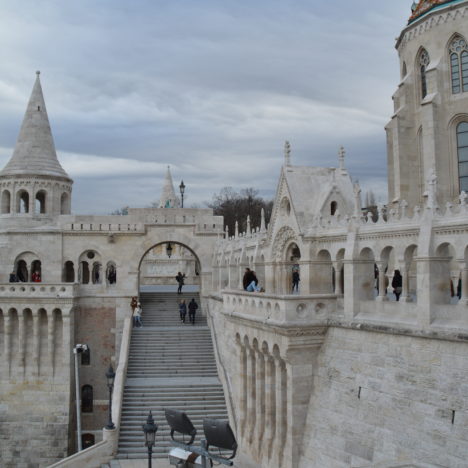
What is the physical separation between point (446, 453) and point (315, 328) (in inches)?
171

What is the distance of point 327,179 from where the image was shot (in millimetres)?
15938

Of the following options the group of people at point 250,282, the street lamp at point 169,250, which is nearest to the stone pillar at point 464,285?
the group of people at point 250,282

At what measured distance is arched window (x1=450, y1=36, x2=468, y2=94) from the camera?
20188 mm

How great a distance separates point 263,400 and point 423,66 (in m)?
14.1

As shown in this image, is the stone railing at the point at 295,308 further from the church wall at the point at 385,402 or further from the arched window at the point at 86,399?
the arched window at the point at 86,399

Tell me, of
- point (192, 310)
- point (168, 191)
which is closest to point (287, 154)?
point (192, 310)

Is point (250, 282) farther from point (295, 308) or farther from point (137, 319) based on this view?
point (137, 319)

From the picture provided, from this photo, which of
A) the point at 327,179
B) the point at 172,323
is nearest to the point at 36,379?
the point at 172,323

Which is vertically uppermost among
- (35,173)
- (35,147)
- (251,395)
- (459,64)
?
(459,64)

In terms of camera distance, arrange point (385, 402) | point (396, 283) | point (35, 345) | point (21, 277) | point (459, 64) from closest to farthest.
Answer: point (385, 402), point (396, 283), point (459, 64), point (35, 345), point (21, 277)

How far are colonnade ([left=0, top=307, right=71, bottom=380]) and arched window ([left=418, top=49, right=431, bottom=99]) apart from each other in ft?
57.9

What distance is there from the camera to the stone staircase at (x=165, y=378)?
19.9m

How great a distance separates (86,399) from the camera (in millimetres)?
26906

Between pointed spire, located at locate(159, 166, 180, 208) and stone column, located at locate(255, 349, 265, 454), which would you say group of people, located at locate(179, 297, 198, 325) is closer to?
stone column, located at locate(255, 349, 265, 454)
